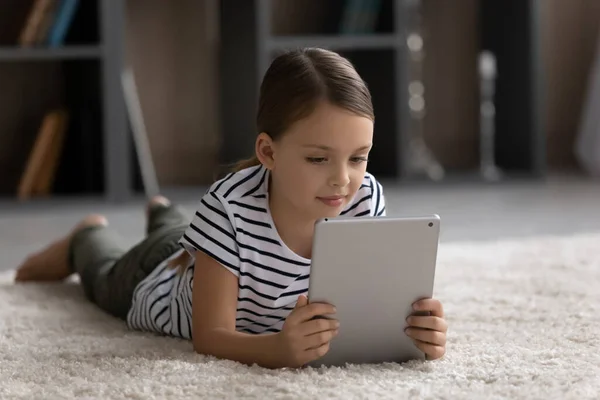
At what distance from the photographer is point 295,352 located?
1089 mm

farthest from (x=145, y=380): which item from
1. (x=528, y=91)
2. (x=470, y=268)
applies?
(x=528, y=91)

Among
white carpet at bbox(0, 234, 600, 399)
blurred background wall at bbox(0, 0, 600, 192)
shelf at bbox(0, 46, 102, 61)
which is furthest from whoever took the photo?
blurred background wall at bbox(0, 0, 600, 192)

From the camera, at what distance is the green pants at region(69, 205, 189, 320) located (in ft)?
4.92

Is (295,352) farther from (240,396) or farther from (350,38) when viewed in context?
(350,38)

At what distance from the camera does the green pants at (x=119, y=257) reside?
1499 millimetres

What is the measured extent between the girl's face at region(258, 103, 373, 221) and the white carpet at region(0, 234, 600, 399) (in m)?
0.19

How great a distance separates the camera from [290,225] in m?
1.21

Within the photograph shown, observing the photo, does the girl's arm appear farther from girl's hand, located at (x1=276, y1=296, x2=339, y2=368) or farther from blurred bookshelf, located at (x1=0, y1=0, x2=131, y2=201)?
blurred bookshelf, located at (x1=0, y1=0, x2=131, y2=201)

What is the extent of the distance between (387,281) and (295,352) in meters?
0.12

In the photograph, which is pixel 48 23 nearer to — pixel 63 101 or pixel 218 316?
pixel 63 101

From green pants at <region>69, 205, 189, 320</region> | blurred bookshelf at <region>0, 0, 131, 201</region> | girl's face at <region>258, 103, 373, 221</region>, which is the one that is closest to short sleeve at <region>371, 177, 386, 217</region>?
girl's face at <region>258, 103, 373, 221</region>

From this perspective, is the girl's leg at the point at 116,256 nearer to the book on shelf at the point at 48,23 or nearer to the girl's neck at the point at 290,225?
the girl's neck at the point at 290,225

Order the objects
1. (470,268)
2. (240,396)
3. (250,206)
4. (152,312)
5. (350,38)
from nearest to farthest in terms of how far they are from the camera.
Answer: (240,396), (250,206), (152,312), (470,268), (350,38)

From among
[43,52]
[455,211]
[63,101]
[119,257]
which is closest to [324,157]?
[119,257]
